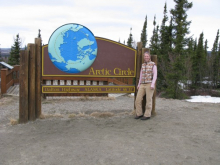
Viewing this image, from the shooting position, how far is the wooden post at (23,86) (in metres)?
5.40

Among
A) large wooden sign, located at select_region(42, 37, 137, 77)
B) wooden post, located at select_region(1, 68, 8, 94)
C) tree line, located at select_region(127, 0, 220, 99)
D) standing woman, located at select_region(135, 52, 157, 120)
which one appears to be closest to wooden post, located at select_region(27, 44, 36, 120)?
large wooden sign, located at select_region(42, 37, 137, 77)

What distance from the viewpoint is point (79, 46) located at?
18.9ft

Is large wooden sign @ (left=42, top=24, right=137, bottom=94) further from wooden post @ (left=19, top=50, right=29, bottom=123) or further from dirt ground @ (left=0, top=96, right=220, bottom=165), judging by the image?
dirt ground @ (left=0, top=96, right=220, bottom=165)

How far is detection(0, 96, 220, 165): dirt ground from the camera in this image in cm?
334

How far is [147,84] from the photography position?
5680 mm

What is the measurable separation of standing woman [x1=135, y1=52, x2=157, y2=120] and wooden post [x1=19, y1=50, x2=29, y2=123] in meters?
2.87

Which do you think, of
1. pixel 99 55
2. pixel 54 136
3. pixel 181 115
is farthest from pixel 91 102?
pixel 54 136

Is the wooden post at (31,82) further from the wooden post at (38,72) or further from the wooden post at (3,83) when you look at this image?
the wooden post at (3,83)

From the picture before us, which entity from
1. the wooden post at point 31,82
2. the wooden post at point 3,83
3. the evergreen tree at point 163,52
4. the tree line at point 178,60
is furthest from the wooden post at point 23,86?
the evergreen tree at point 163,52

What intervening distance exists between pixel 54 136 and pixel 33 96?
62.4 inches

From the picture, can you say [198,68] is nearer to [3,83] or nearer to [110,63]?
[3,83]

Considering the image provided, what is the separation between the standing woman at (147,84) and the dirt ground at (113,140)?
264 millimetres

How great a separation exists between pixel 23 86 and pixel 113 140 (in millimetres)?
A: 2771

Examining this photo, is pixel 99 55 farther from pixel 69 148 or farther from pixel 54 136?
pixel 69 148
